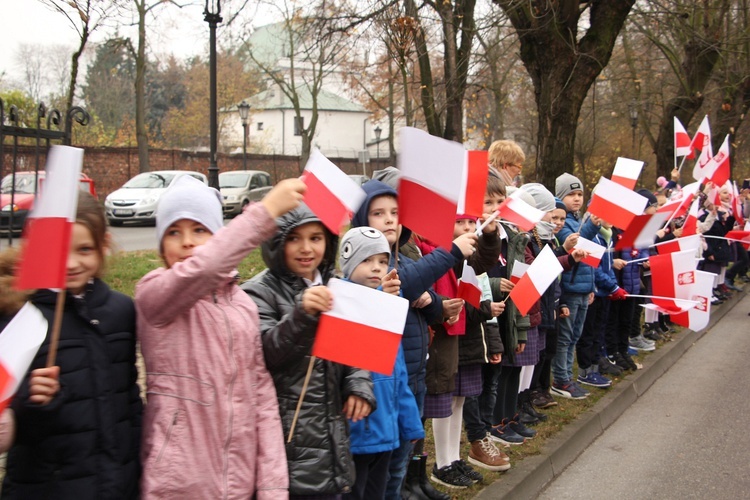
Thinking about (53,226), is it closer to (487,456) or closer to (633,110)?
(487,456)

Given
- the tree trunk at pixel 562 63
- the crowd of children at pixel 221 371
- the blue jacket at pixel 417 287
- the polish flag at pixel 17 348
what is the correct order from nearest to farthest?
the polish flag at pixel 17 348 < the crowd of children at pixel 221 371 < the blue jacket at pixel 417 287 < the tree trunk at pixel 562 63

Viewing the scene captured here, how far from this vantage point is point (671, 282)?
6.70m

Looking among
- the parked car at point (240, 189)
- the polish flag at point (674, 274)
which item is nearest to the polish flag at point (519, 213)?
the polish flag at point (674, 274)

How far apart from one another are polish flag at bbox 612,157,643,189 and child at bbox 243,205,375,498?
12.9ft

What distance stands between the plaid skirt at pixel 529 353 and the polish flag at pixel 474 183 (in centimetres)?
179

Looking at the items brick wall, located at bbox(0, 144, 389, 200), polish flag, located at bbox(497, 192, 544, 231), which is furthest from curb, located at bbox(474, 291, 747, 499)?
brick wall, located at bbox(0, 144, 389, 200)

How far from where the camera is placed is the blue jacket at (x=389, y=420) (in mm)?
3291

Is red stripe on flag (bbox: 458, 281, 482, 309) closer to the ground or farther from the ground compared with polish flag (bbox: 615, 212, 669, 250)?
closer to the ground

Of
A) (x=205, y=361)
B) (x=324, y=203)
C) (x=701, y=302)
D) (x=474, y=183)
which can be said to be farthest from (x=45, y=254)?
(x=701, y=302)

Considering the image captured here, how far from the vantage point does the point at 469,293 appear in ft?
14.4

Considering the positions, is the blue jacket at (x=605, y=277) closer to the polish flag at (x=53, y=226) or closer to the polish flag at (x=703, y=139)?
the polish flag at (x=703, y=139)

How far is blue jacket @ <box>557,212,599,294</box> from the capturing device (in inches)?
265

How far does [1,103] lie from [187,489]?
157 inches

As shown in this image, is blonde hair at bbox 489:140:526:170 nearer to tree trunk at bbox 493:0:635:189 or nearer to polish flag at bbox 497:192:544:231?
polish flag at bbox 497:192:544:231
